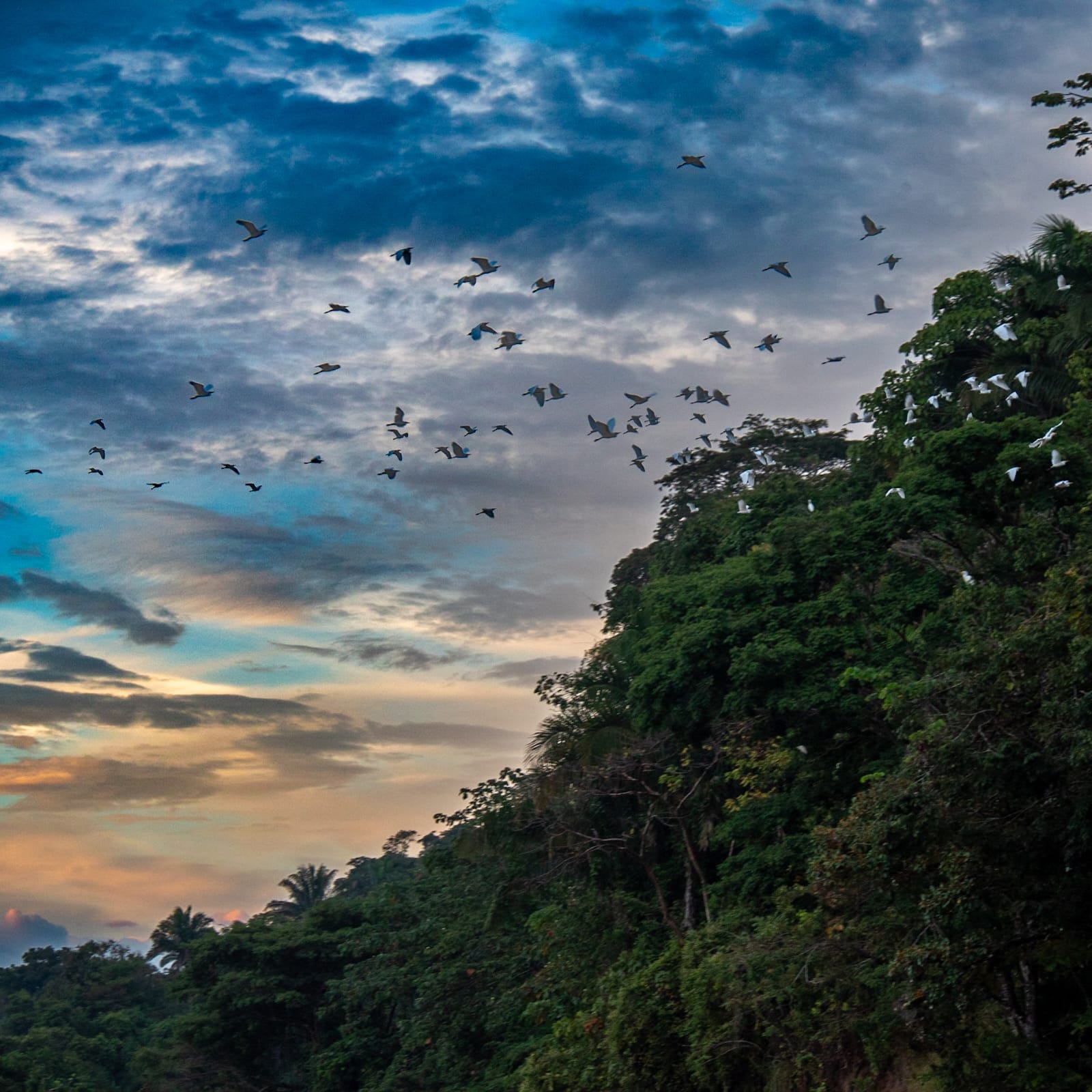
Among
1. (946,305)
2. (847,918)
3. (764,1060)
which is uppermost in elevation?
(946,305)

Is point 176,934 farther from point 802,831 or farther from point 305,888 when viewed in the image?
point 802,831

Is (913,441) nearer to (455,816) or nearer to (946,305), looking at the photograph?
(946,305)

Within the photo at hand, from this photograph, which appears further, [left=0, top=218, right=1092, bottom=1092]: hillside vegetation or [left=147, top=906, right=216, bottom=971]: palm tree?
[left=147, top=906, right=216, bottom=971]: palm tree

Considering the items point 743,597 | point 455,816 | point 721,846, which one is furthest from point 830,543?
point 455,816

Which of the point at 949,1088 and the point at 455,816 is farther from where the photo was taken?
the point at 455,816

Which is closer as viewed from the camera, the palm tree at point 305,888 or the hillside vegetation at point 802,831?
the hillside vegetation at point 802,831

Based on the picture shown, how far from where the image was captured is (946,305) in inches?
965

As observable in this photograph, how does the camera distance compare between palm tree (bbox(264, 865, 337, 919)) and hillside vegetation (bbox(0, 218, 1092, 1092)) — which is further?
palm tree (bbox(264, 865, 337, 919))

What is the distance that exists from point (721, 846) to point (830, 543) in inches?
215

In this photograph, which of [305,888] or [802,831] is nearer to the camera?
[802,831]

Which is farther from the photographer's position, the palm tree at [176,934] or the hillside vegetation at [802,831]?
the palm tree at [176,934]

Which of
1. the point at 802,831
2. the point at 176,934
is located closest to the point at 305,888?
the point at 176,934

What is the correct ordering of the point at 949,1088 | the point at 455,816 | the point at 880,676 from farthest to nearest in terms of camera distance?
the point at 455,816
the point at 880,676
the point at 949,1088

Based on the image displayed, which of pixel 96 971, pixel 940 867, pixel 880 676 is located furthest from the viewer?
pixel 96 971
